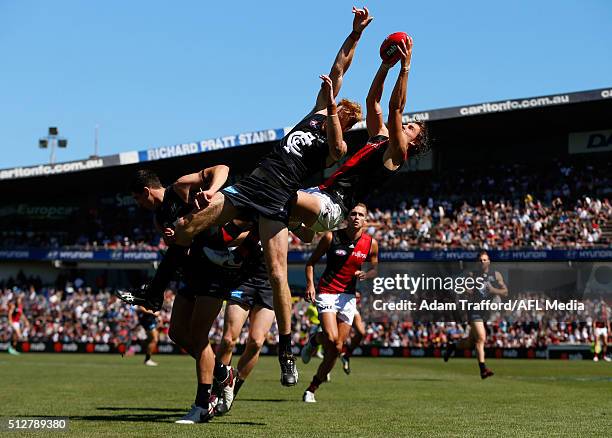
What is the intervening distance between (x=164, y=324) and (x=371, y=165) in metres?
33.7

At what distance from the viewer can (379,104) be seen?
9.04 metres

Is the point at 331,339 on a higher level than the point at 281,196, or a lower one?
lower

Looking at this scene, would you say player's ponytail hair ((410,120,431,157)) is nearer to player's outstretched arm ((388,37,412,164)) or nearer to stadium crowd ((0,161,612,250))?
player's outstretched arm ((388,37,412,164))

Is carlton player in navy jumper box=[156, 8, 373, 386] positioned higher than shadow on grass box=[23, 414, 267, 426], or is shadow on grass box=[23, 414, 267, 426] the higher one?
carlton player in navy jumper box=[156, 8, 373, 386]

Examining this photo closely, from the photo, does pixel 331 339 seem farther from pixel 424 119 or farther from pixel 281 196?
pixel 424 119

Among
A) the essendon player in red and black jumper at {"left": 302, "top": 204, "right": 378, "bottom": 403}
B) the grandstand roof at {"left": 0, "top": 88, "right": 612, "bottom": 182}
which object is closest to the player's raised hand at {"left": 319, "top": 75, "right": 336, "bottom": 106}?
the essendon player in red and black jumper at {"left": 302, "top": 204, "right": 378, "bottom": 403}

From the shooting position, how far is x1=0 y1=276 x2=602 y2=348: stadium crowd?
34.6 m

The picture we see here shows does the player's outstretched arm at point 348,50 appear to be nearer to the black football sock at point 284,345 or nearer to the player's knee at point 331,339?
the black football sock at point 284,345

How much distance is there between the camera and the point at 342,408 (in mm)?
9812

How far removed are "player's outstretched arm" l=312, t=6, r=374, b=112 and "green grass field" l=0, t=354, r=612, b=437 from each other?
313 cm

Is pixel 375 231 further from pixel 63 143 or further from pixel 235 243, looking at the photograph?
pixel 235 243

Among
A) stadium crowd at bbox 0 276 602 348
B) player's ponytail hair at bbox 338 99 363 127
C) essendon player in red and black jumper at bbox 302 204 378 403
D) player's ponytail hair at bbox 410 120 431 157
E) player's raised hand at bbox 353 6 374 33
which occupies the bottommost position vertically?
stadium crowd at bbox 0 276 602 348

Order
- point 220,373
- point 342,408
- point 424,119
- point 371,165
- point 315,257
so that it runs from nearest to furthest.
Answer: point 371,165 → point 220,373 → point 342,408 → point 315,257 → point 424,119

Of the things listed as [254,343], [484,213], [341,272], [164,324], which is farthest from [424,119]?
[254,343]
